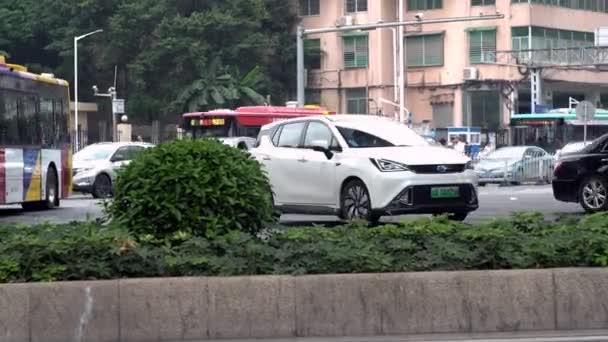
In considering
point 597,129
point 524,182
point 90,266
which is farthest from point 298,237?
point 597,129

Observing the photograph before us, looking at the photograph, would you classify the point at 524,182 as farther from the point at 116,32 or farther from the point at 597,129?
the point at 116,32

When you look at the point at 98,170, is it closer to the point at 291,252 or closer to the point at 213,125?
the point at 213,125

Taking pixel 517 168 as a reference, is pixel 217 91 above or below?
above

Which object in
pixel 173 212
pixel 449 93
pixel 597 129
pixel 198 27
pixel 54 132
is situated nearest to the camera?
pixel 173 212

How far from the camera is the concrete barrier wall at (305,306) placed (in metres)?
9.85

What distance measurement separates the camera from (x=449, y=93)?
67.4m

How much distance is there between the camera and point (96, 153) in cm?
3519

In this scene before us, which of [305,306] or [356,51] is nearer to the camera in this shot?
[305,306]

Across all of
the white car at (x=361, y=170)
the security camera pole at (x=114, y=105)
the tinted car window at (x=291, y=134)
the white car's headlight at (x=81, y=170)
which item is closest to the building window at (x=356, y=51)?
the security camera pole at (x=114, y=105)

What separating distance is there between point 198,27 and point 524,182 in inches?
1006

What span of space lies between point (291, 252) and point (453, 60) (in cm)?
5755

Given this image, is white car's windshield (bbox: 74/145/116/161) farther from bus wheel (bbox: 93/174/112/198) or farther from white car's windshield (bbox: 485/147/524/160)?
white car's windshield (bbox: 485/147/524/160)

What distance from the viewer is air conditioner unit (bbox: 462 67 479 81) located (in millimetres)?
64500

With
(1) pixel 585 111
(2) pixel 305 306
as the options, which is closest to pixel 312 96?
(1) pixel 585 111
